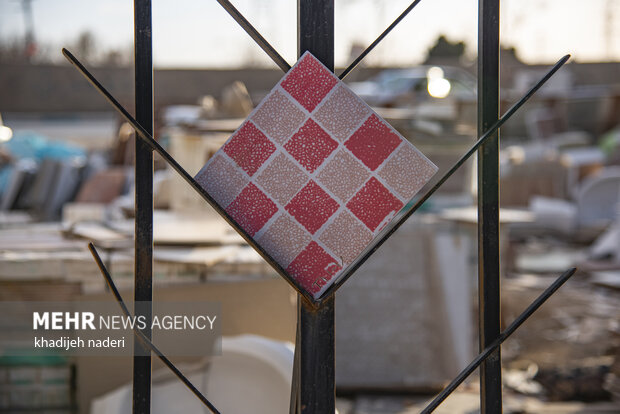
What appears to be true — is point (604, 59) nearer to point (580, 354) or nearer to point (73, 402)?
point (580, 354)

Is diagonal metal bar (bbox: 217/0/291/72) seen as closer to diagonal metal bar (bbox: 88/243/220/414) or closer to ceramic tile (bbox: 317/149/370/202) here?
ceramic tile (bbox: 317/149/370/202)

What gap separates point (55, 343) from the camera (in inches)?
68.6

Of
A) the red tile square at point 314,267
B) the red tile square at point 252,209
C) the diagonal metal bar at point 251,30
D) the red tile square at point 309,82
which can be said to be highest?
the diagonal metal bar at point 251,30

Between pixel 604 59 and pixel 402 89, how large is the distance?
8259mm

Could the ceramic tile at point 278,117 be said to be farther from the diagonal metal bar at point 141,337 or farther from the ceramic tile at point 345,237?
the diagonal metal bar at point 141,337

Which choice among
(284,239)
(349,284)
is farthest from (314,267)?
(349,284)

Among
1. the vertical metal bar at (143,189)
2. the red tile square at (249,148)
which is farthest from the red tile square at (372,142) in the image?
the vertical metal bar at (143,189)

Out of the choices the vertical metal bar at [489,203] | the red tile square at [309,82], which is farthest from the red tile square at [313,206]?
the vertical metal bar at [489,203]

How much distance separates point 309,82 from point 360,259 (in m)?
0.24

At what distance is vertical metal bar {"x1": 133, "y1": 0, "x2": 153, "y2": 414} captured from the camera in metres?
0.85

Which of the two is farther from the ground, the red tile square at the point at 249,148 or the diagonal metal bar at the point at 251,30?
the diagonal metal bar at the point at 251,30

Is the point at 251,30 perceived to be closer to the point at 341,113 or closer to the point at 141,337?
the point at 341,113

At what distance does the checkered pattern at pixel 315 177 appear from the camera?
0.83m

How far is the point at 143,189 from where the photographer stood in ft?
2.83
